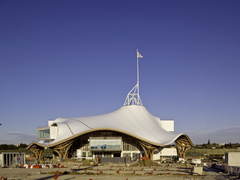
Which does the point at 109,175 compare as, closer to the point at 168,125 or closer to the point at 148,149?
the point at 148,149

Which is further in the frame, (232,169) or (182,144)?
(182,144)

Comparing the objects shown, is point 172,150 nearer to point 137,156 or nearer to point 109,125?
point 137,156

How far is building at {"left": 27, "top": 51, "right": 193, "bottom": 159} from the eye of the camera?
70.6m

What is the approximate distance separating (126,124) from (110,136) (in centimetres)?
471

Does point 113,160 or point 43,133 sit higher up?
point 43,133

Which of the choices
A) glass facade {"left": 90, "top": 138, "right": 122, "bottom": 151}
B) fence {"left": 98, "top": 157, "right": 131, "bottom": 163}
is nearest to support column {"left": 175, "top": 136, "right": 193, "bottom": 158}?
glass facade {"left": 90, "top": 138, "right": 122, "bottom": 151}

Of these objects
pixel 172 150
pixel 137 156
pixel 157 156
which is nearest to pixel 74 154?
pixel 137 156

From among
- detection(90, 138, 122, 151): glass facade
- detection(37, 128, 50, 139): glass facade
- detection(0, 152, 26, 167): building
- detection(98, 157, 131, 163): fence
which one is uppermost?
detection(37, 128, 50, 139): glass facade

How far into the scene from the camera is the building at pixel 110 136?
70625 mm

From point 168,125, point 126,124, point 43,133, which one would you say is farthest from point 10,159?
point 168,125

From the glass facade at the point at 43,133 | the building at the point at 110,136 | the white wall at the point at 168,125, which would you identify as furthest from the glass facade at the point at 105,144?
the white wall at the point at 168,125

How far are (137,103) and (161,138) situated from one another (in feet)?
48.6

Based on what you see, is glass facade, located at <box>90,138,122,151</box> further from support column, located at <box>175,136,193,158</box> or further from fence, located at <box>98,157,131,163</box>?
support column, located at <box>175,136,193,158</box>

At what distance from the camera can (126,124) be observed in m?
75.4
